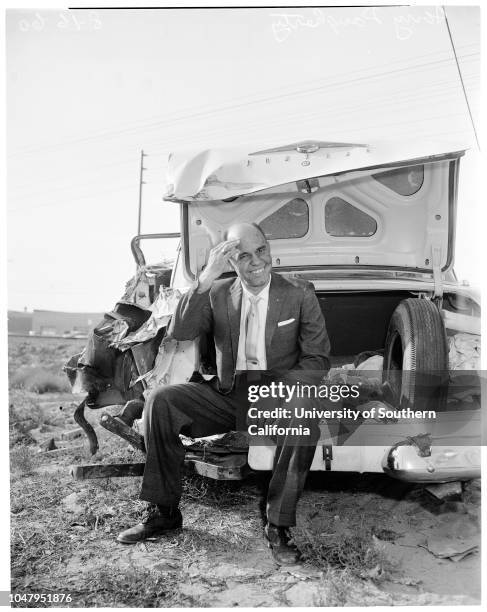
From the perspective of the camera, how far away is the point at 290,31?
152 inches

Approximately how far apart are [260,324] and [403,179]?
1635mm

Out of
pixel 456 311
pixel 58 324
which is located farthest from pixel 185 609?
pixel 58 324

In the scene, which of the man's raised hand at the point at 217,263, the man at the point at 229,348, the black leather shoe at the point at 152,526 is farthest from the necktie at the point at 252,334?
the black leather shoe at the point at 152,526

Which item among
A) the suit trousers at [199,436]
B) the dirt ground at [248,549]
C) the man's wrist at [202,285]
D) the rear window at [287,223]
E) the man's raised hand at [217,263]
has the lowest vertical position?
the dirt ground at [248,549]

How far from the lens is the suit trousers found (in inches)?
140

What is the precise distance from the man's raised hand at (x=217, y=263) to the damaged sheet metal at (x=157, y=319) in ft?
1.25

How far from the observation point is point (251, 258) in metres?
3.86

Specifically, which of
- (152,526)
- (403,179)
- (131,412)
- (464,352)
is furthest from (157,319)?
(403,179)

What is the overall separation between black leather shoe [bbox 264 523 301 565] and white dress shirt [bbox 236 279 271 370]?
81cm

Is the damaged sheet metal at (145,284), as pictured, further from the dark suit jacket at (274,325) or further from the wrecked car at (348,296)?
the dark suit jacket at (274,325)

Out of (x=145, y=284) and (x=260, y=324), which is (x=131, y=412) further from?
(x=145, y=284)

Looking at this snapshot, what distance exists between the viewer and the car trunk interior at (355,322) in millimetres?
4805

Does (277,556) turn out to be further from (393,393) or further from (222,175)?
(222,175)

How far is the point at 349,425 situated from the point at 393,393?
37 centimetres
